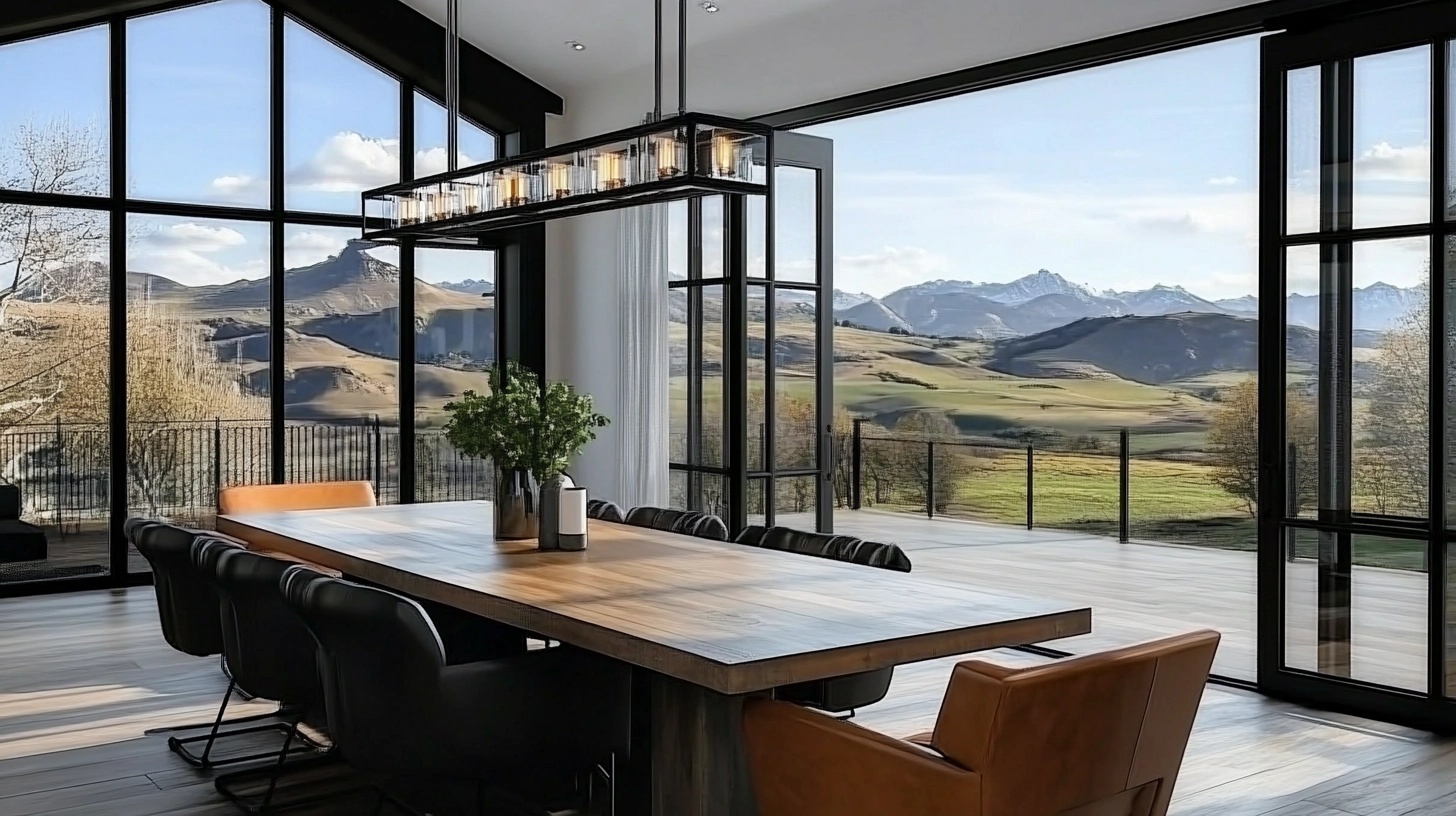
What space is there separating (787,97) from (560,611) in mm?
4644

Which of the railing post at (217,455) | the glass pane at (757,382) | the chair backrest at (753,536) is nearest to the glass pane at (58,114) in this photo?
the railing post at (217,455)

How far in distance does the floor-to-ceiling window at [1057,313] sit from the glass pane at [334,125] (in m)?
4.88

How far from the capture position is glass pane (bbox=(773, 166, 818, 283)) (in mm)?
7117

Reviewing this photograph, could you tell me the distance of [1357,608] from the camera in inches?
194

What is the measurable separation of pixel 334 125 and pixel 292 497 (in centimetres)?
315

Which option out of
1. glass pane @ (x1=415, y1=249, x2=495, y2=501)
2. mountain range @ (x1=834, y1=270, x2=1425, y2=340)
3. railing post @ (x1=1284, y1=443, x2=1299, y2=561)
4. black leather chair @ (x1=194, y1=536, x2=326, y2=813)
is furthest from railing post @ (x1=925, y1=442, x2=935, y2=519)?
black leather chair @ (x1=194, y1=536, x2=326, y2=813)

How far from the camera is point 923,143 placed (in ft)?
43.2

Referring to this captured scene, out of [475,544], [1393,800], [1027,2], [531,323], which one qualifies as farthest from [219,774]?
[531,323]

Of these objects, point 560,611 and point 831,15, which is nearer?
point 560,611

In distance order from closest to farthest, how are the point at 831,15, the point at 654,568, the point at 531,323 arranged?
1. the point at 654,568
2. the point at 831,15
3. the point at 531,323

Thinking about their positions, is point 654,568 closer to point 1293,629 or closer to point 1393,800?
point 1393,800

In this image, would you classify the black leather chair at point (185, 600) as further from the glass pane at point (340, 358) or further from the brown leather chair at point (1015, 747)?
the glass pane at point (340, 358)

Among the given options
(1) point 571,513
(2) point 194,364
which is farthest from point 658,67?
(2) point 194,364

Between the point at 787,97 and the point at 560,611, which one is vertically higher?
the point at 787,97
